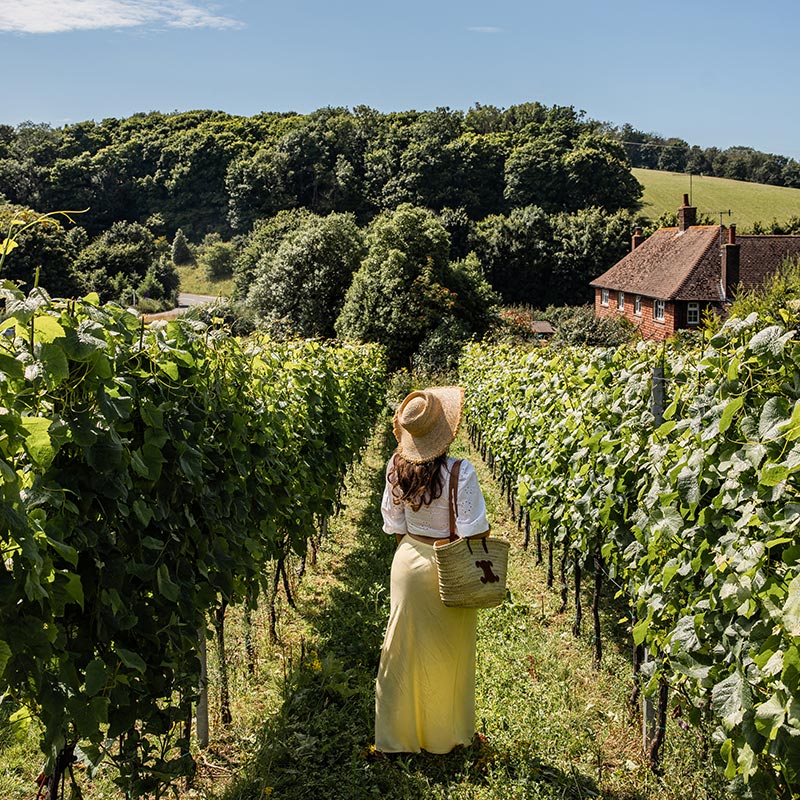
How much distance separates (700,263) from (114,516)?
34.1 meters

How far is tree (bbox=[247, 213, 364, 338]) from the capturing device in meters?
33.6

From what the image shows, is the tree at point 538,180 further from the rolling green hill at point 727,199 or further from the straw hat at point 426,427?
the straw hat at point 426,427

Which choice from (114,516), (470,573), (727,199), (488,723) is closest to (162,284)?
(727,199)

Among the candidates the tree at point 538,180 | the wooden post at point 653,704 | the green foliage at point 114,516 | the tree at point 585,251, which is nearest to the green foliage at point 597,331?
the tree at point 585,251

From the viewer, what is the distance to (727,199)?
67.4 m

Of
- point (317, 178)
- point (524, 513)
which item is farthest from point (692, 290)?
point (317, 178)

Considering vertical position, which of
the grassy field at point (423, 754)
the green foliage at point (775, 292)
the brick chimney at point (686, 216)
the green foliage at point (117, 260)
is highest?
the brick chimney at point (686, 216)

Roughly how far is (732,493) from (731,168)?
95.2 metres

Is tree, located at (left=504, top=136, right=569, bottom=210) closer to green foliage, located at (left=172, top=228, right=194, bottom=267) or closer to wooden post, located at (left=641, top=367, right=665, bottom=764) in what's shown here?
green foliage, located at (left=172, top=228, right=194, bottom=267)

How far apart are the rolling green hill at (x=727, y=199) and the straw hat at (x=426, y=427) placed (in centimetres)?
6029

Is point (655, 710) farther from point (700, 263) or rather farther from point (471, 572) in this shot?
point (700, 263)

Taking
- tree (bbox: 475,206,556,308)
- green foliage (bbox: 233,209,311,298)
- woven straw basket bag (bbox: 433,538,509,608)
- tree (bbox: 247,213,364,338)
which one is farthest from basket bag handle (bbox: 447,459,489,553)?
tree (bbox: 475,206,556,308)

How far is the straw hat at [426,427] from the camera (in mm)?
4094

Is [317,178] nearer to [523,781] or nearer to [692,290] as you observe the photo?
[692,290]
